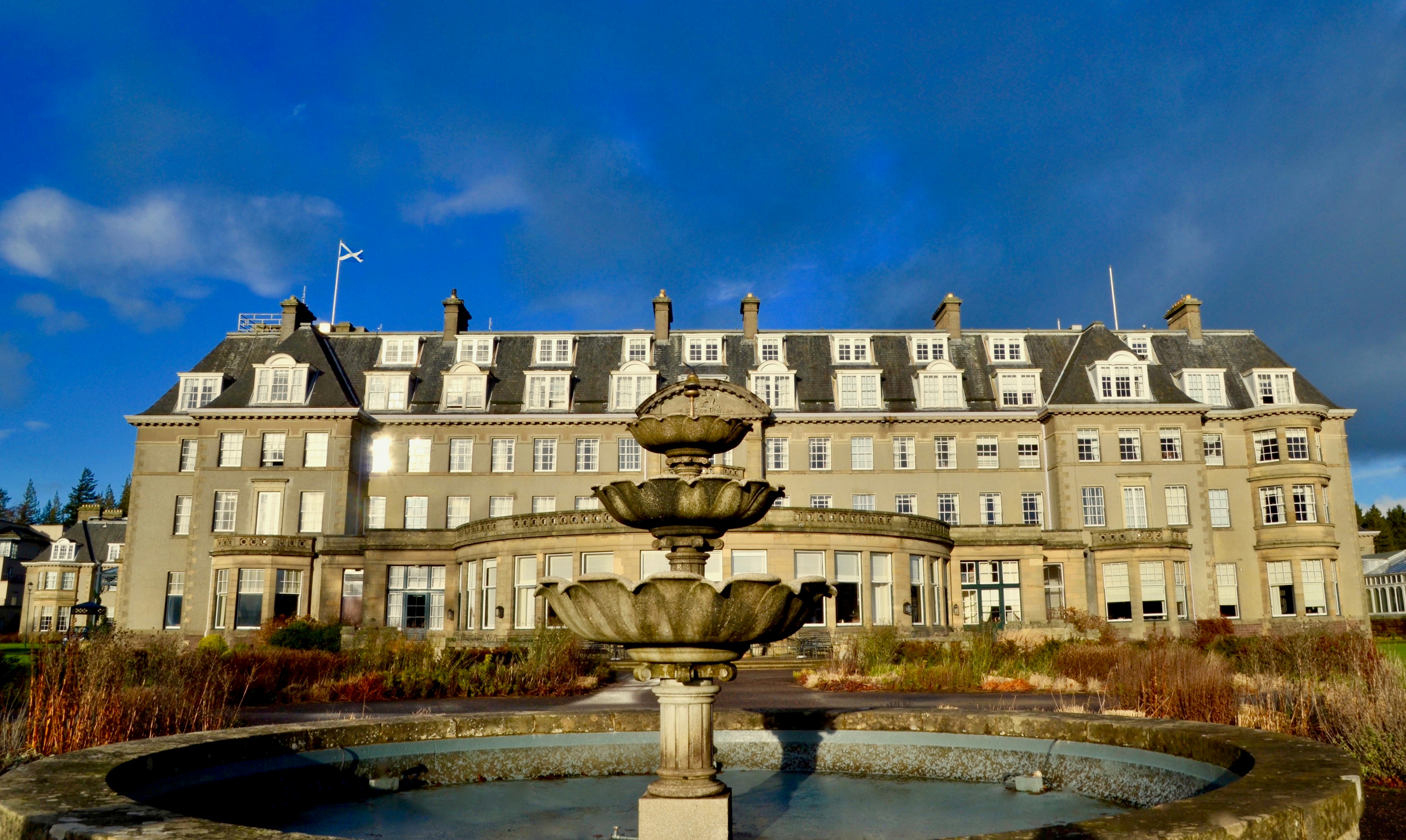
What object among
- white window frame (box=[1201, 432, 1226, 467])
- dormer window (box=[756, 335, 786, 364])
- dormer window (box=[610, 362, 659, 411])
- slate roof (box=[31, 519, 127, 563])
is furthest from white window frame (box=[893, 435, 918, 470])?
slate roof (box=[31, 519, 127, 563])

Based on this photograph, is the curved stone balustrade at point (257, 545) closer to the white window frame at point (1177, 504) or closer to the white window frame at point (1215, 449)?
the white window frame at point (1177, 504)

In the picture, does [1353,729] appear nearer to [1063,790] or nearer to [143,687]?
[1063,790]

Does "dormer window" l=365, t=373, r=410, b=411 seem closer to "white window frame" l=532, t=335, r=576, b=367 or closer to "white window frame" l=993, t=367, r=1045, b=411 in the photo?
"white window frame" l=532, t=335, r=576, b=367

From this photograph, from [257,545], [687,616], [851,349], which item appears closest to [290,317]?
[257,545]

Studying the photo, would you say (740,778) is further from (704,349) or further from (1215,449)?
(1215,449)

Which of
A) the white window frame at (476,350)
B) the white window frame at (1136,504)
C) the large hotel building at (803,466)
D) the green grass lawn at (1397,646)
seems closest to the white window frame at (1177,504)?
the large hotel building at (803,466)

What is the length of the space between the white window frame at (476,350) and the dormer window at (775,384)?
13.4m

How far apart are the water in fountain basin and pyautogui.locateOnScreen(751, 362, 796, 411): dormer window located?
3560 centimetres

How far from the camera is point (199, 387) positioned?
46.3m

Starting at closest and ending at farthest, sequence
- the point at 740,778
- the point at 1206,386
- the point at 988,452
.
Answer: the point at 740,778 < the point at 988,452 < the point at 1206,386

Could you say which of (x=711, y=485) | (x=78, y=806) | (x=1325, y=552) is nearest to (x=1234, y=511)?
(x=1325, y=552)

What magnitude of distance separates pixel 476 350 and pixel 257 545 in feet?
45.5

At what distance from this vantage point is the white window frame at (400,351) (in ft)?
155

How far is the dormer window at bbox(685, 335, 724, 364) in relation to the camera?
4756 centimetres
